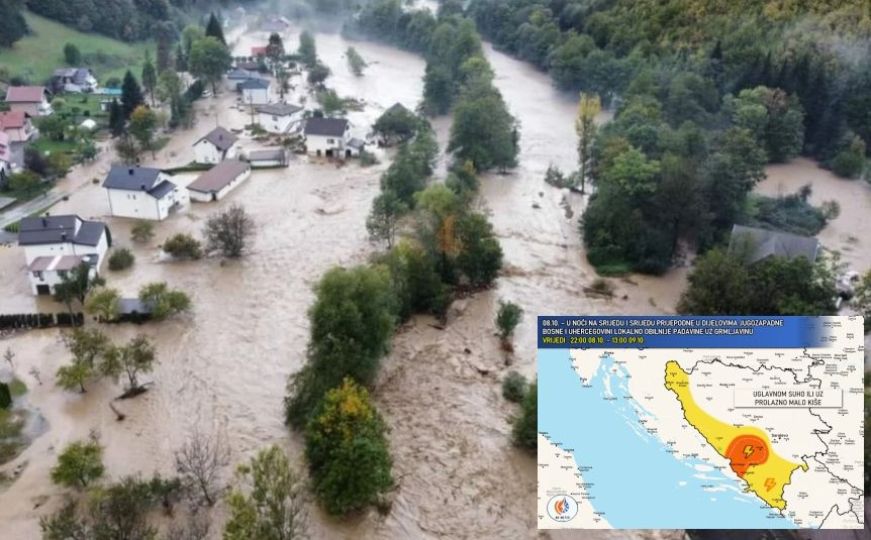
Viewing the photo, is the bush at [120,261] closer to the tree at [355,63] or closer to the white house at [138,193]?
the white house at [138,193]

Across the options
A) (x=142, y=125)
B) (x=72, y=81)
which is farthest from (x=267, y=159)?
(x=72, y=81)

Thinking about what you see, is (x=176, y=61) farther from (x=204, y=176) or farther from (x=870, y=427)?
(x=870, y=427)

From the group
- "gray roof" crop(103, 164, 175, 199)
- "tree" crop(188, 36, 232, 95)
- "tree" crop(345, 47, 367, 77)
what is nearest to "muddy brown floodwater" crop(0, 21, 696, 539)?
"gray roof" crop(103, 164, 175, 199)

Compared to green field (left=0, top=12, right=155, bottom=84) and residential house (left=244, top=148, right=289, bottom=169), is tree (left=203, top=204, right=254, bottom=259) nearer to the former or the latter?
residential house (left=244, top=148, right=289, bottom=169)

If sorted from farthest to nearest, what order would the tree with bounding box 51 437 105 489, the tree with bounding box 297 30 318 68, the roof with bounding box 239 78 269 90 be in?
1. the tree with bounding box 297 30 318 68
2. the roof with bounding box 239 78 269 90
3. the tree with bounding box 51 437 105 489

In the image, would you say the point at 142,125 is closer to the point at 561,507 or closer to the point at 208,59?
the point at 208,59

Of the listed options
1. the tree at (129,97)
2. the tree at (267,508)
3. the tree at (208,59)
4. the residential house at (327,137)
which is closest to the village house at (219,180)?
the residential house at (327,137)

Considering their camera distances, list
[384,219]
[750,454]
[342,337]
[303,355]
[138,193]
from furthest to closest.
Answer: [138,193] < [384,219] < [303,355] < [342,337] < [750,454]
